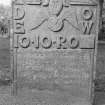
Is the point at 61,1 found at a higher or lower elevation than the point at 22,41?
higher

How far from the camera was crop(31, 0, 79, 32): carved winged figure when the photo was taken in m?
4.27

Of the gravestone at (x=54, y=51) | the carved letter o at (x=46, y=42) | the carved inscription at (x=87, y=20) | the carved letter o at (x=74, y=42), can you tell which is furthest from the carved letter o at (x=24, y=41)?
the carved inscription at (x=87, y=20)

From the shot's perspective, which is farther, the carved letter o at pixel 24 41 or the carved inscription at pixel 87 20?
the carved letter o at pixel 24 41

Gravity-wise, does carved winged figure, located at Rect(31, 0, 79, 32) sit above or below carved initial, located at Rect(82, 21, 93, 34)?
above

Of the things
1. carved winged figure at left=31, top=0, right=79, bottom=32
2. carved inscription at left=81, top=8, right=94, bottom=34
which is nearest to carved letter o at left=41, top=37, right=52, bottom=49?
carved winged figure at left=31, top=0, right=79, bottom=32

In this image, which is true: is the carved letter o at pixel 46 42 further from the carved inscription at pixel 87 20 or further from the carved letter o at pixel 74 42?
the carved inscription at pixel 87 20

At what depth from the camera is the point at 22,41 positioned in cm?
438

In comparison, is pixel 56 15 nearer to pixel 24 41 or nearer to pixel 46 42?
pixel 46 42

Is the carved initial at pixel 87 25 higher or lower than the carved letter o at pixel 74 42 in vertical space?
higher

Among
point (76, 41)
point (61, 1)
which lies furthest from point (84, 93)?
point (61, 1)

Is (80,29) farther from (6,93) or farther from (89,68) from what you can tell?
(6,93)

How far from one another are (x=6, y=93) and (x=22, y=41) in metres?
1.38

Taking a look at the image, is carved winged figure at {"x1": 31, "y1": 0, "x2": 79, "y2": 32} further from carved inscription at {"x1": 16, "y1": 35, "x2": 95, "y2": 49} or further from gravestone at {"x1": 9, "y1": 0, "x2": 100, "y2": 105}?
carved inscription at {"x1": 16, "y1": 35, "x2": 95, "y2": 49}

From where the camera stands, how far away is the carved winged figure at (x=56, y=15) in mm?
4266
